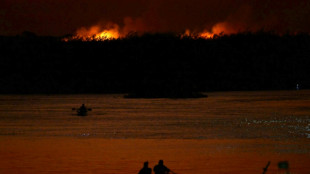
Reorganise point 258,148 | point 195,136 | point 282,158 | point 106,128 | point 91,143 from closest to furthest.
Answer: point 282,158
point 258,148
point 91,143
point 195,136
point 106,128

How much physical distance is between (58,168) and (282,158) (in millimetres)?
15498

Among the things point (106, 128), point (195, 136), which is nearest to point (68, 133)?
point (106, 128)

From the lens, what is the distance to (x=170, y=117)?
86938 millimetres

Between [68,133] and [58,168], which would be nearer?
[58,168]

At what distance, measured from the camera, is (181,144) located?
52562mm

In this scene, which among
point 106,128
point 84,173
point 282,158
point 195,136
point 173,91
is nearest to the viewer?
point 84,173

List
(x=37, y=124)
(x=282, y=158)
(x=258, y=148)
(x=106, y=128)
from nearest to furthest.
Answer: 1. (x=282, y=158)
2. (x=258, y=148)
3. (x=106, y=128)
4. (x=37, y=124)

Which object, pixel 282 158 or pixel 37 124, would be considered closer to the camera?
pixel 282 158

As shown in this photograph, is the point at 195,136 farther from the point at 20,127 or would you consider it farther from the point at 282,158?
the point at 20,127

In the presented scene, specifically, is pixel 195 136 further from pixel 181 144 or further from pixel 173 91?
pixel 173 91

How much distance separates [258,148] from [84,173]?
54.6ft

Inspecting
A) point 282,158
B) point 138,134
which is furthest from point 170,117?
point 282,158

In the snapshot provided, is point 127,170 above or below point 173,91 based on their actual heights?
below

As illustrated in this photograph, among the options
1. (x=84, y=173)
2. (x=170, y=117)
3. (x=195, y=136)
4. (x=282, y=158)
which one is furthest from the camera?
(x=170, y=117)
